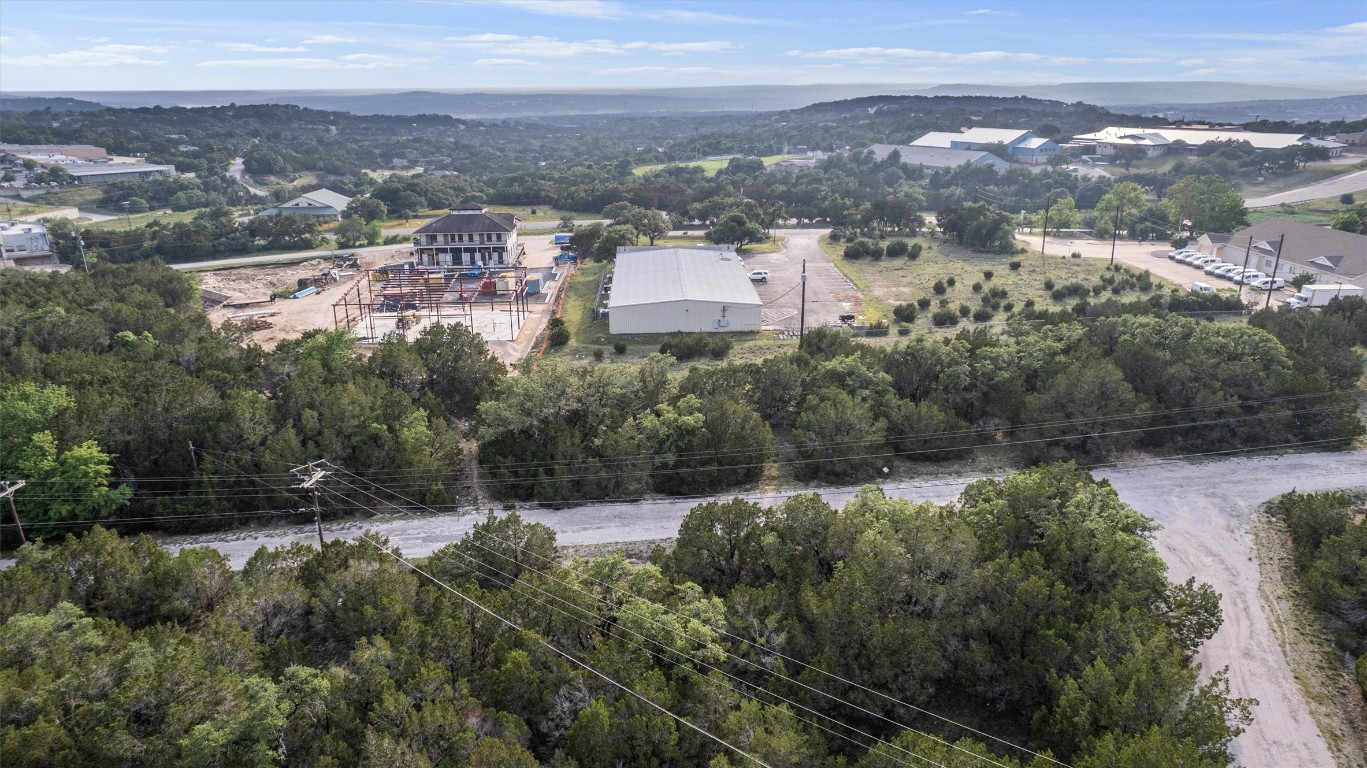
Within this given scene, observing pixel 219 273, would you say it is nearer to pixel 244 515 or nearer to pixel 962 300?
pixel 244 515

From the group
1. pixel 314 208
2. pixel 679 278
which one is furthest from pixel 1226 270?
pixel 314 208

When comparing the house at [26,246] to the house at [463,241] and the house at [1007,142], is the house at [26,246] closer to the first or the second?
the house at [463,241]

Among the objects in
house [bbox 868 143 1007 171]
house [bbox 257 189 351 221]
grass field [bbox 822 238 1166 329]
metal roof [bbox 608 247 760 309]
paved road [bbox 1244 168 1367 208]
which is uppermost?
house [bbox 868 143 1007 171]

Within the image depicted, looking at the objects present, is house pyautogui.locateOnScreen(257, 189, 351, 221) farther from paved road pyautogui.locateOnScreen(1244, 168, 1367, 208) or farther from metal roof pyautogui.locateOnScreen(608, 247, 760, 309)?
paved road pyautogui.locateOnScreen(1244, 168, 1367, 208)

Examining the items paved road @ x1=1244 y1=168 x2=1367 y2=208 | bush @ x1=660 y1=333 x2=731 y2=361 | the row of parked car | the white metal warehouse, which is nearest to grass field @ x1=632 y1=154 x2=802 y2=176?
paved road @ x1=1244 y1=168 x2=1367 y2=208

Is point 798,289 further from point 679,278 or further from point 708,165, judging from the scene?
point 708,165

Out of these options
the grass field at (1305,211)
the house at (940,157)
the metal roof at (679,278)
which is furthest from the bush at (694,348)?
the house at (940,157)
